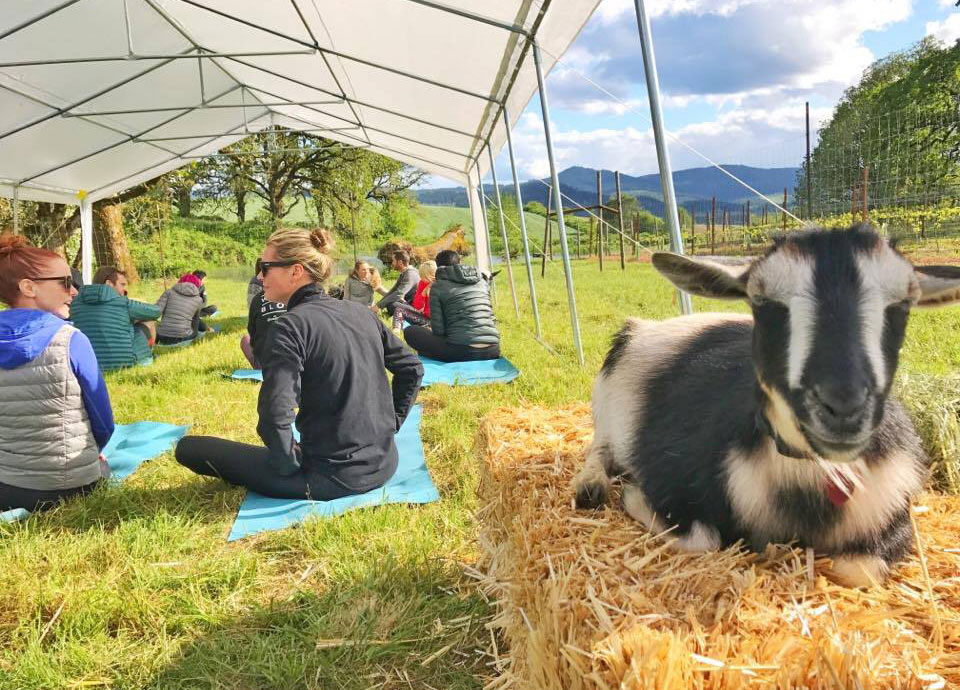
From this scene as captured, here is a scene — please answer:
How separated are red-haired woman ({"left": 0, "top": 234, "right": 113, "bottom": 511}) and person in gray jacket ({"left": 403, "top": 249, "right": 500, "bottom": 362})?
14.4ft

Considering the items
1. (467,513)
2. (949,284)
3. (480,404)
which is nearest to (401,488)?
(467,513)

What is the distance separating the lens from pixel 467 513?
3398 mm

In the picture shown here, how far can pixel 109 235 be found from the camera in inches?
645

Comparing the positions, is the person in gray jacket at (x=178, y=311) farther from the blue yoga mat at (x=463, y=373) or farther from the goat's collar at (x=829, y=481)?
the goat's collar at (x=829, y=481)

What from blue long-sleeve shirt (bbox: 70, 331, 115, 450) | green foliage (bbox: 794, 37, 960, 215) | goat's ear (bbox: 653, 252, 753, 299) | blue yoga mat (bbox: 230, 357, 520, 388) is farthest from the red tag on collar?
green foliage (bbox: 794, 37, 960, 215)

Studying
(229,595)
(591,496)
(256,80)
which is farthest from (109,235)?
(591,496)

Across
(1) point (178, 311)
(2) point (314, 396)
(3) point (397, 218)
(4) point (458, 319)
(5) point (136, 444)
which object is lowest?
(5) point (136, 444)

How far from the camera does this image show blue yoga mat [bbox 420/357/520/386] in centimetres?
648

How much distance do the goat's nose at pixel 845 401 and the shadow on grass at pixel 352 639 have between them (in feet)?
5.25

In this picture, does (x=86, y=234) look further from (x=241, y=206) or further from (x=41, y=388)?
(x=241, y=206)

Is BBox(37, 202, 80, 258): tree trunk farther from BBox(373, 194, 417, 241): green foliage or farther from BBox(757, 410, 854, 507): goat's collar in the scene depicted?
BBox(757, 410, 854, 507): goat's collar

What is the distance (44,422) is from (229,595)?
5.44 ft

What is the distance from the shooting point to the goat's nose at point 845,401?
1228 mm

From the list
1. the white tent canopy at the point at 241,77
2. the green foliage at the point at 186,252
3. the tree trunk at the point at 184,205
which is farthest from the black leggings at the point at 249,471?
the tree trunk at the point at 184,205
